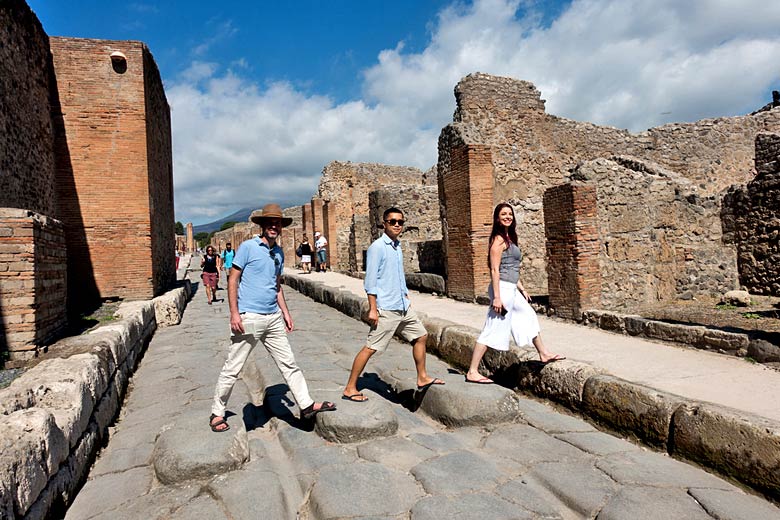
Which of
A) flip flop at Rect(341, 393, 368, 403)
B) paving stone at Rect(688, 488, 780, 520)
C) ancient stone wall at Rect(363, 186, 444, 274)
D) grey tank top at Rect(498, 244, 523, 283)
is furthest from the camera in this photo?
ancient stone wall at Rect(363, 186, 444, 274)

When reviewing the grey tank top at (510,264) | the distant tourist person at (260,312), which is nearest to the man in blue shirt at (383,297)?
the distant tourist person at (260,312)

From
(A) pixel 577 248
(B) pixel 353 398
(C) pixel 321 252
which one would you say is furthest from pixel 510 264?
(C) pixel 321 252

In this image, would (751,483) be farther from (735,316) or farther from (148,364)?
(148,364)

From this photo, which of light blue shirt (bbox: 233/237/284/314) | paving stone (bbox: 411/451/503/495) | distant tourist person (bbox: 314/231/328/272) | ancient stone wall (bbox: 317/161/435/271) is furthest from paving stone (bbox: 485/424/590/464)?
ancient stone wall (bbox: 317/161/435/271)

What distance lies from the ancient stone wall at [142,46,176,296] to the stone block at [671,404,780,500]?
9.99 meters

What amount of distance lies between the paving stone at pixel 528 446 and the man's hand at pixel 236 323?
1.85 m

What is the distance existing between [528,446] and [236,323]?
2124mm

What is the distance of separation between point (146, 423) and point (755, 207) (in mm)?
6429

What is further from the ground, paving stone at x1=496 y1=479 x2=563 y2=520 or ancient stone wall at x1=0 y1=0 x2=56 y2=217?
ancient stone wall at x1=0 y1=0 x2=56 y2=217

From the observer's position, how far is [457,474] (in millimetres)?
2785

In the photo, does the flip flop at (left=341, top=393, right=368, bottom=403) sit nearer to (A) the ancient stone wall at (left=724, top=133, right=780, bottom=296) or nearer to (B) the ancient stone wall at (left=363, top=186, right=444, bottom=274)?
(A) the ancient stone wall at (left=724, top=133, right=780, bottom=296)

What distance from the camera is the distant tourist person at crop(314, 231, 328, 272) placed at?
2058 centimetres

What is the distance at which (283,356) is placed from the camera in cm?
352

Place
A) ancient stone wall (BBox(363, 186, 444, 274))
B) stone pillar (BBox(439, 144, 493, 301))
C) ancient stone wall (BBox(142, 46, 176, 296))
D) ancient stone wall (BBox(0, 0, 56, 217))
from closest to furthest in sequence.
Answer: ancient stone wall (BBox(0, 0, 56, 217))
stone pillar (BBox(439, 144, 493, 301))
ancient stone wall (BBox(142, 46, 176, 296))
ancient stone wall (BBox(363, 186, 444, 274))
